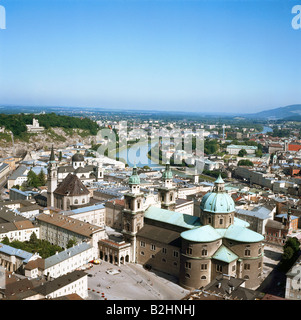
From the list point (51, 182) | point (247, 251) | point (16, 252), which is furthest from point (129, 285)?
point (51, 182)

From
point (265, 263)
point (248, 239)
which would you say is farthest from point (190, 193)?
point (248, 239)

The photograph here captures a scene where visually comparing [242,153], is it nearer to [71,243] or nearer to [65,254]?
[71,243]

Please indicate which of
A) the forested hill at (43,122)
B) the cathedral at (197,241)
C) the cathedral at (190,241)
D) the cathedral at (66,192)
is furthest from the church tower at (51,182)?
the forested hill at (43,122)

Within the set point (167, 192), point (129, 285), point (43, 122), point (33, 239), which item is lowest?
point (129, 285)

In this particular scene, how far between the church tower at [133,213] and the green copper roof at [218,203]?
3.66 metres

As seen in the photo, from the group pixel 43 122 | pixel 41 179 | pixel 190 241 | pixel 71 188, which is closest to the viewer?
pixel 190 241

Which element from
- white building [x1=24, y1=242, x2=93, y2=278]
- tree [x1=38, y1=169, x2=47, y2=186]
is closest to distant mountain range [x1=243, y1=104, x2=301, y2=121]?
tree [x1=38, y1=169, x2=47, y2=186]

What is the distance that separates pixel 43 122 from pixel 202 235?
190ft

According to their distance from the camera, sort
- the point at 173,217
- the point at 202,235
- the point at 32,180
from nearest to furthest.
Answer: the point at 202,235 → the point at 173,217 → the point at 32,180

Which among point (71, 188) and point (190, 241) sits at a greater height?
point (71, 188)

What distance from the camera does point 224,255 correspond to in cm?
1582

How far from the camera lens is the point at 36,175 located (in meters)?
37.6

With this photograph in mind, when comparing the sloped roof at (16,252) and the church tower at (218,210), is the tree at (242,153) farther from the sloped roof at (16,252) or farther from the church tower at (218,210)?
the sloped roof at (16,252)
